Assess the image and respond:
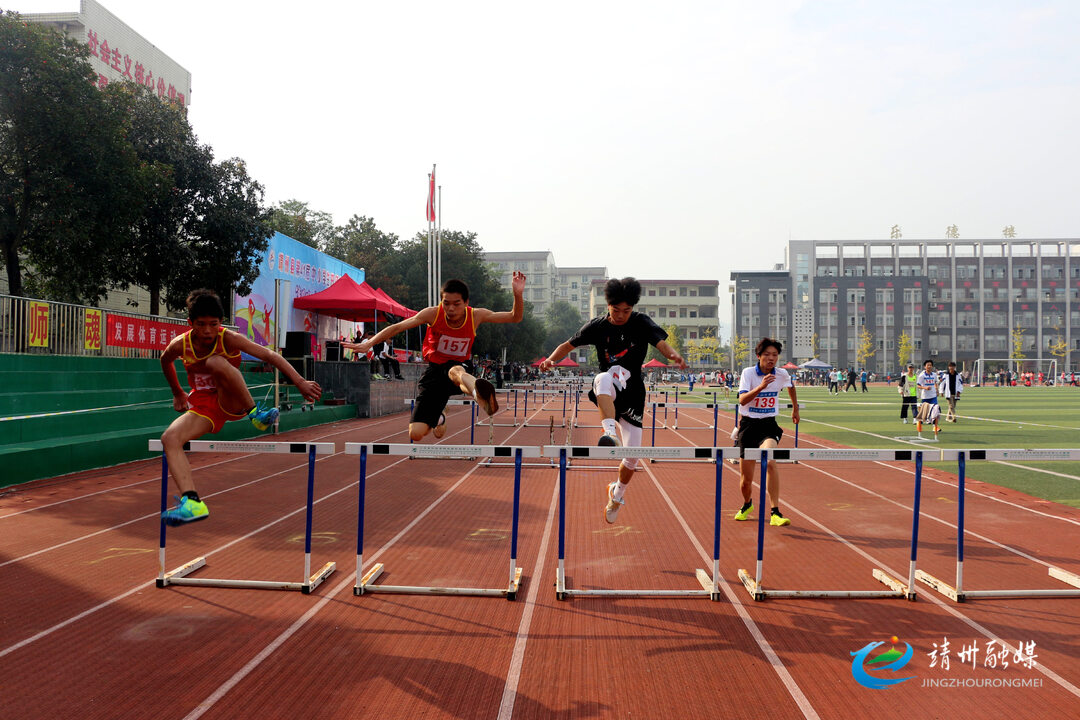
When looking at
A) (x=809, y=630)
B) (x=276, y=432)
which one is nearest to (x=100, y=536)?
(x=809, y=630)

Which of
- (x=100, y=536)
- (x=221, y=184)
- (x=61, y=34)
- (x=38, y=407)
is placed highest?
(x=61, y=34)

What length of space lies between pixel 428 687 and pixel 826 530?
17.8 ft

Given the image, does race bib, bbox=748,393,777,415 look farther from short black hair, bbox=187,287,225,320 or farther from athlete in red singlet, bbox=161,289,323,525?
short black hair, bbox=187,287,225,320

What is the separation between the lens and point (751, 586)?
546 cm

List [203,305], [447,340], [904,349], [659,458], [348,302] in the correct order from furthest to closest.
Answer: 1. [904,349]
2. [348,302]
3. [447,340]
4. [659,458]
5. [203,305]

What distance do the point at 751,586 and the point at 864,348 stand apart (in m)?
85.7

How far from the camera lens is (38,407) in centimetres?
1284

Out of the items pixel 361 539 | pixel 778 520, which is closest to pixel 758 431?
pixel 778 520

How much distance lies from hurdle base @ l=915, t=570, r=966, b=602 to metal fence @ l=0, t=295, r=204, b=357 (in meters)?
15.1

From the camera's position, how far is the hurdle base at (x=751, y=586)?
17.3 ft

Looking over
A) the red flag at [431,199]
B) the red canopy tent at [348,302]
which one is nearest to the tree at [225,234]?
the red canopy tent at [348,302]

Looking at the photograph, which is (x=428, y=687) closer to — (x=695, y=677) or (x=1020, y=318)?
(x=695, y=677)

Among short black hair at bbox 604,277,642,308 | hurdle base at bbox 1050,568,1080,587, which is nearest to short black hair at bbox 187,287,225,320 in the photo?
short black hair at bbox 604,277,642,308

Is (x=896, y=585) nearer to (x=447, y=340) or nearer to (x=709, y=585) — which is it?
(x=709, y=585)
